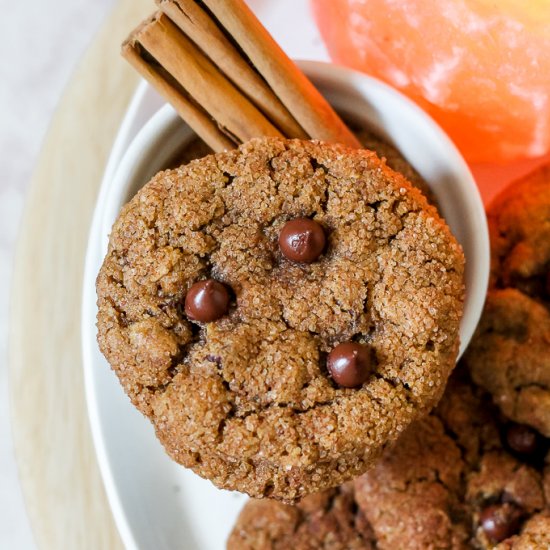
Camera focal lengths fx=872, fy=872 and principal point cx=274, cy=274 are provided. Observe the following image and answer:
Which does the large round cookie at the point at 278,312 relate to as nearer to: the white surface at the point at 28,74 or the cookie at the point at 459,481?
the cookie at the point at 459,481

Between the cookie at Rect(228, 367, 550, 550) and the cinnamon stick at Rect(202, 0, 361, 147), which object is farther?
the cookie at Rect(228, 367, 550, 550)

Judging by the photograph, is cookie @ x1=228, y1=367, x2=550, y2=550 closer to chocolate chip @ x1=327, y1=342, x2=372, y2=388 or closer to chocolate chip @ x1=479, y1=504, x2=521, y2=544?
chocolate chip @ x1=479, y1=504, x2=521, y2=544

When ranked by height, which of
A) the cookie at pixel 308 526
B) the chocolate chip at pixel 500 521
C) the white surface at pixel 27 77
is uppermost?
the white surface at pixel 27 77

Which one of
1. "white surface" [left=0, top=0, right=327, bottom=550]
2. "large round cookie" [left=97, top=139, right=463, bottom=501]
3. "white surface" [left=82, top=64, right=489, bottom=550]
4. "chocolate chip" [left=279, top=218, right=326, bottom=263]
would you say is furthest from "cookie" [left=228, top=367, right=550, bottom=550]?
"white surface" [left=0, top=0, right=327, bottom=550]

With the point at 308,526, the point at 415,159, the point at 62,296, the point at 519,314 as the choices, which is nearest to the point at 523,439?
the point at 519,314

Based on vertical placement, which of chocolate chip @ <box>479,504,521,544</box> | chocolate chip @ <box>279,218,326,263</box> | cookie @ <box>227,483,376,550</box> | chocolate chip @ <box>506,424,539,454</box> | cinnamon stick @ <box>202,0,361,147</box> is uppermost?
cinnamon stick @ <box>202,0,361,147</box>

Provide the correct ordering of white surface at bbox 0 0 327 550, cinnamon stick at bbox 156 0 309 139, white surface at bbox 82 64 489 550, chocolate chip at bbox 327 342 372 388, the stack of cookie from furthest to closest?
white surface at bbox 0 0 327 550
the stack of cookie
white surface at bbox 82 64 489 550
cinnamon stick at bbox 156 0 309 139
chocolate chip at bbox 327 342 372 388

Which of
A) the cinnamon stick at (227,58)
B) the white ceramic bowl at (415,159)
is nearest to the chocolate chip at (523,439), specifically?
the white ceramic bowl at (415,159)

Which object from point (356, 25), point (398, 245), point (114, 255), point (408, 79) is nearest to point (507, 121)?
point (408, 79)
